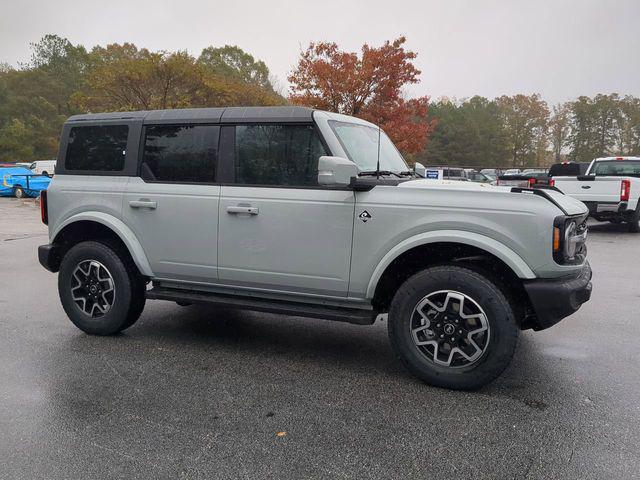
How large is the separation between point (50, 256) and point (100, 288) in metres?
0.67

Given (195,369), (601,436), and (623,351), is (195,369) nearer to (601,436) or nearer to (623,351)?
(601,436)

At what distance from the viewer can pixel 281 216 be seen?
13.5 ft

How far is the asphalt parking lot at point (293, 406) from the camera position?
9.09 ft

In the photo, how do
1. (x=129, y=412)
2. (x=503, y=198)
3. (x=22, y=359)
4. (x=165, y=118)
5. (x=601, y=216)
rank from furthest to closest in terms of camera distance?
1. (x=601, y=216)
2. (x=165, y=118)
3. (x=22, y=359)
4. (x=503, y=198)
5. (x=129, y=412)

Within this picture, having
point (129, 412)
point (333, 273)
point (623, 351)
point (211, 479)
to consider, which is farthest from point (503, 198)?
point (129, 412)

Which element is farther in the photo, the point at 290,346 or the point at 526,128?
the point at 526,128

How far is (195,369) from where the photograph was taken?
13.5 feet

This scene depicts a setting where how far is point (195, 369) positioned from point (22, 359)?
1.51 m

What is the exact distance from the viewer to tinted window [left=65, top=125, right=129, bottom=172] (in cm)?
482

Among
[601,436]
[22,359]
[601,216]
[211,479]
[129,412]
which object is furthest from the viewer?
[601,216]

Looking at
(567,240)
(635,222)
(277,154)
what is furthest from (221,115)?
(635,222)

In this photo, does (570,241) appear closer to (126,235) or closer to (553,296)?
(553,296)

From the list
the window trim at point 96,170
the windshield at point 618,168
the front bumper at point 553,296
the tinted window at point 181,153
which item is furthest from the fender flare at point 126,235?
the windshield at point 618,168

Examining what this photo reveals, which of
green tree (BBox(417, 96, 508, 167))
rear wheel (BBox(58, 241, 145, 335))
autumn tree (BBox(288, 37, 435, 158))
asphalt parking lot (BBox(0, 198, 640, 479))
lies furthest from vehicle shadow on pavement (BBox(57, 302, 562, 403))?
green tree (BBox(417, 96, 508, 167))
